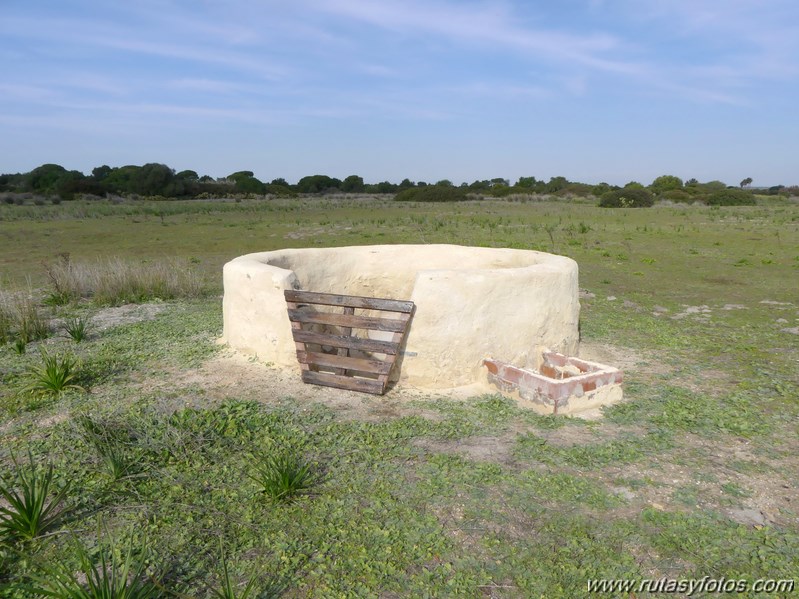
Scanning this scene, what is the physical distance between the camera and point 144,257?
15.1m

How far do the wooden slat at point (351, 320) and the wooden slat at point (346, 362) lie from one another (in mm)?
287

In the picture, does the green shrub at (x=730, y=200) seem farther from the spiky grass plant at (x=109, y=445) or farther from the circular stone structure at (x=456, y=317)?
the spiky grass plant at (x=109, y=445)

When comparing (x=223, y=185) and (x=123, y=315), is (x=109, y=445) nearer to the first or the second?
(x=123, y=315)

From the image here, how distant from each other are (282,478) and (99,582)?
1.20 metres

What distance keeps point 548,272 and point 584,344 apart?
1.86 meters

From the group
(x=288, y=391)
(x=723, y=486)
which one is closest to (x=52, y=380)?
(x=288, y=391)

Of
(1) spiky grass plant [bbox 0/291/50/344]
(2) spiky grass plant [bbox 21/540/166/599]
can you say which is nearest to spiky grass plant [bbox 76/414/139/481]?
(2) spiky grass plant [bbox 21/540/166/599]

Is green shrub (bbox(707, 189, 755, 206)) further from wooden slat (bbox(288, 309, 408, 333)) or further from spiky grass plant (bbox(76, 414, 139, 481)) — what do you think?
spiky grass plant (bbox(76, 414, 139, 481))

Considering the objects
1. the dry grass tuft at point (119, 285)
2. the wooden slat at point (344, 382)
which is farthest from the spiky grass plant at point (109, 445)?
the dry grass tuft at point (119, 285)

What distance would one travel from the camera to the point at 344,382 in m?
5.34

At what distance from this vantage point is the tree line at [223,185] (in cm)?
4181

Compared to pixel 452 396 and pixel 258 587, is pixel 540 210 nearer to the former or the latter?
pixel 452 396

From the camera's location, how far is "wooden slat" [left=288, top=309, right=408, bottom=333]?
204 inches

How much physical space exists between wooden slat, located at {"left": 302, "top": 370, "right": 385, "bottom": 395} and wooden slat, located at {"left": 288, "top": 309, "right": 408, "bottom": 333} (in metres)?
0.46
